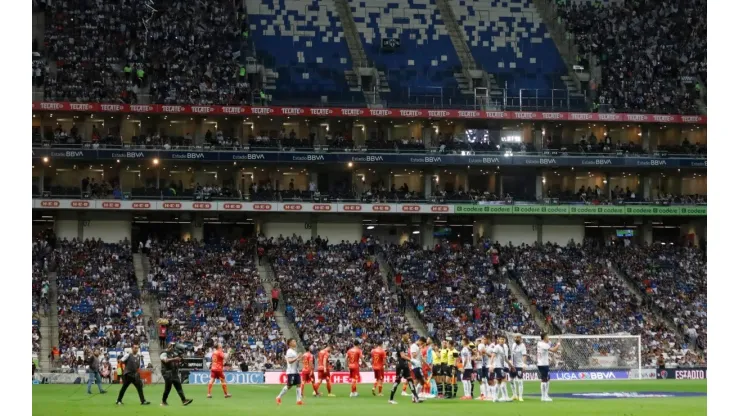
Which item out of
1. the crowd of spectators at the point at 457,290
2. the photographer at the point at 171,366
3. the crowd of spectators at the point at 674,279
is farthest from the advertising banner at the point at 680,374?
the photographer at the point at 171,366

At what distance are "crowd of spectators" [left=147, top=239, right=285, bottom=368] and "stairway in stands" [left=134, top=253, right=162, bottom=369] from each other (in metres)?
0.47

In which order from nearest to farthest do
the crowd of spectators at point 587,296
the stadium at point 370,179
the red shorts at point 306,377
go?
1. the red shorts at point 306,377
2. the stadium at point 370,179
3. the crowd of spectators at point 587,296

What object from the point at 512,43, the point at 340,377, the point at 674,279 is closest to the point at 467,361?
the point at 340,377

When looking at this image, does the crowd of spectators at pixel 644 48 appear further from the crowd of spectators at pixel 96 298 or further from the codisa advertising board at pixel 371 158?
the crowd of spectators at pixel 96 298

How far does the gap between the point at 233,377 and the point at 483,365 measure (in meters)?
20.3

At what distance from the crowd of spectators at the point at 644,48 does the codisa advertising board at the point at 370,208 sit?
735 cm

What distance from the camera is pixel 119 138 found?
2712 inches

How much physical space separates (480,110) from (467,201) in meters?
6.57

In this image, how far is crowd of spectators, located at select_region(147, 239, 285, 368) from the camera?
2176 inches

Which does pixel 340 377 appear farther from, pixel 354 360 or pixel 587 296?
pixel 587 296

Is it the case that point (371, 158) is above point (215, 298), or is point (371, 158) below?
above

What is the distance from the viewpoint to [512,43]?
82.3m

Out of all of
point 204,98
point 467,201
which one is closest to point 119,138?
point 204,98

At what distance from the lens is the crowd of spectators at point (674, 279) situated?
63406 millimetres
